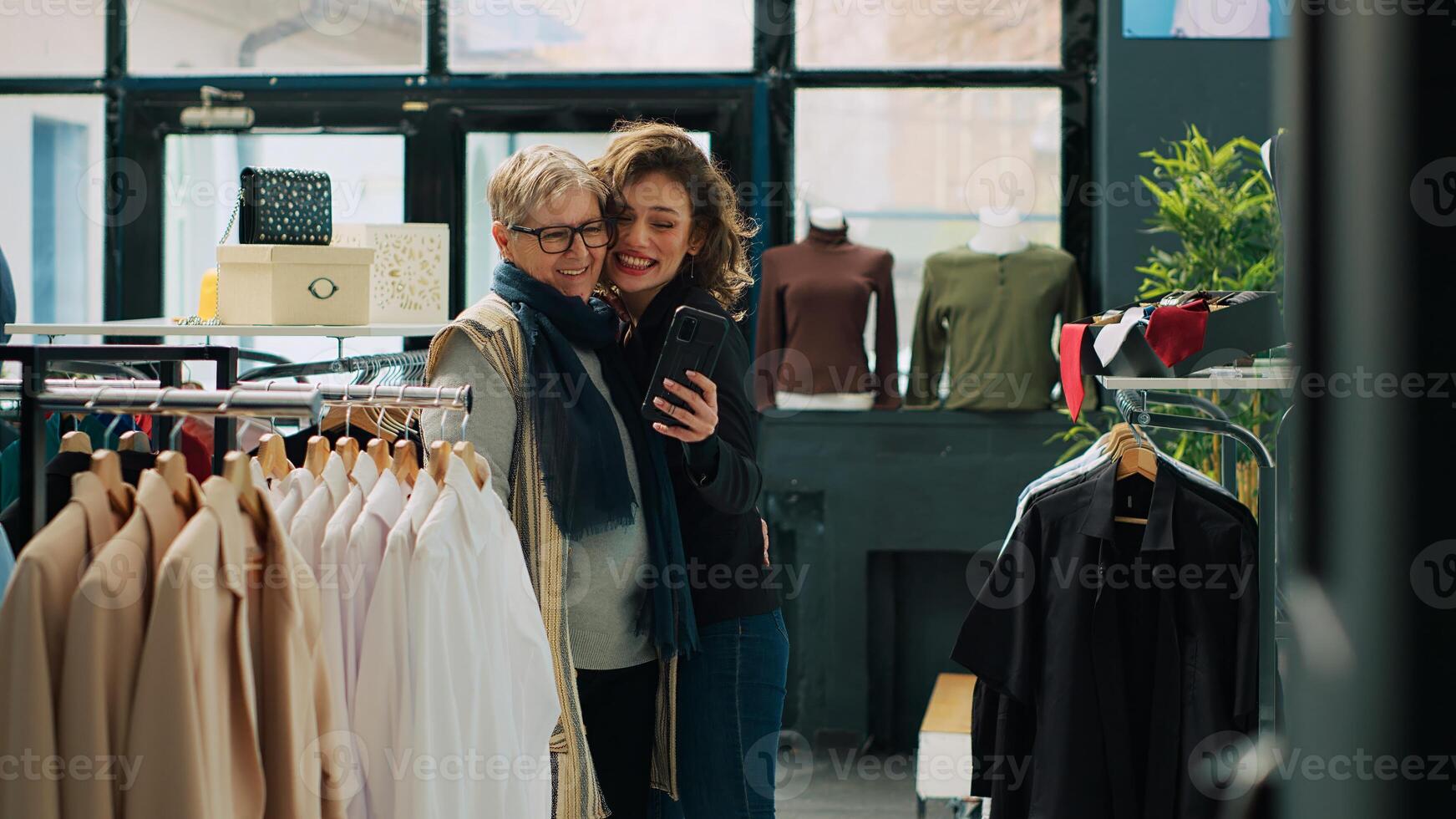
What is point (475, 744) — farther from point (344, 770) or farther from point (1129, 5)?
point (1129, 5)

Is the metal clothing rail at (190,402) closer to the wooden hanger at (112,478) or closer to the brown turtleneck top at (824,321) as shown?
the wooden hanger at (112,478)

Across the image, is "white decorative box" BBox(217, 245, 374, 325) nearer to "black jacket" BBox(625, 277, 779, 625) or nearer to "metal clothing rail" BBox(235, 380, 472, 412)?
"black jacket" BBox(625, 277, 779, 625)

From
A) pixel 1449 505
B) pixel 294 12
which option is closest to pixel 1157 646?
pixel 1449 505

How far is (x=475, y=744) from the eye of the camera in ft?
4.77

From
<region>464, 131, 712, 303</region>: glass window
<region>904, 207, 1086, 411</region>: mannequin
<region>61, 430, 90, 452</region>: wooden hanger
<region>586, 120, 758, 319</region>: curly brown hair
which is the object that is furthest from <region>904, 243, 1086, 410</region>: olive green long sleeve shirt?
<region>61, 430, 90, 452</region>: wooden hanger

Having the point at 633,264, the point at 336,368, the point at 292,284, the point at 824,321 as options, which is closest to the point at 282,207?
the point at 292,284

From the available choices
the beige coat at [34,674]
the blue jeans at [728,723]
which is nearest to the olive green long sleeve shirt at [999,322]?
the blue jeans at [728,723]

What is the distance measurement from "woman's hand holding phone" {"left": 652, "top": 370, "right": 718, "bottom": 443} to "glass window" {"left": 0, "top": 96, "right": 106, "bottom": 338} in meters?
3.72

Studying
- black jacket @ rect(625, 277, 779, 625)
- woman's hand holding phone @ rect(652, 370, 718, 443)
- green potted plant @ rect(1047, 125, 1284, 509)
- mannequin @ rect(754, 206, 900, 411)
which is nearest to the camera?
woman's hand holding phone @ rect(652, 370, 718, 443)

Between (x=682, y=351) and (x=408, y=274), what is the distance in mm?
1284

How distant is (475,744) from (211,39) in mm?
3962

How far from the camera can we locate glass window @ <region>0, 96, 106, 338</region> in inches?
185

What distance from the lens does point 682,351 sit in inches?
70.2

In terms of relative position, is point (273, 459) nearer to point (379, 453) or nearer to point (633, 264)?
point (379, 453)
